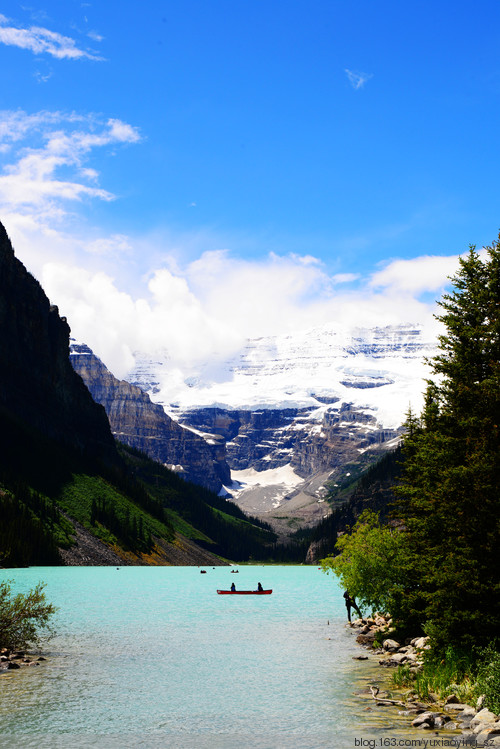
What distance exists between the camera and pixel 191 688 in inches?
1405

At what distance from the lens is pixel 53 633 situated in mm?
53688

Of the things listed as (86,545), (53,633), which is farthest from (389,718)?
(86,545)

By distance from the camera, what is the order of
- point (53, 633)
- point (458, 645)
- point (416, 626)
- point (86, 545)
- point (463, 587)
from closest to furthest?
point (463, 587), point (458, 645), point (416, 626), point (53, 633), point (86, 545)

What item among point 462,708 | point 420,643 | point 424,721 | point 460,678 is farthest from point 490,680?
point 420,643

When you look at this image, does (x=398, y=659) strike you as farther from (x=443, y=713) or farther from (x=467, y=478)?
(x=467, y=478)

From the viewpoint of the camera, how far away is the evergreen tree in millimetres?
29328

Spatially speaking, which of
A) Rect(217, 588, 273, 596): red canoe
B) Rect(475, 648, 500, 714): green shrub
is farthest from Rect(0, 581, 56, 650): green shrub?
Rect(217, 588, 273, 596): red canoe

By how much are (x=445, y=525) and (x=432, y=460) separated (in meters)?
3.28

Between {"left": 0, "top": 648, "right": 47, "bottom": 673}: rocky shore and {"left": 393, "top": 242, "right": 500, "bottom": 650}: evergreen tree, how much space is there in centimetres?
2421

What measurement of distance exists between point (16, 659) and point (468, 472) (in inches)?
1189

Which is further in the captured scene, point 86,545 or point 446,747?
point 86,545

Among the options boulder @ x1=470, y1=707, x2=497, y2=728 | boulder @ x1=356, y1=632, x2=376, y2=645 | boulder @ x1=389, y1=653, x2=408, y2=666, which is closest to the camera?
boulder @ x1=470, y1=707, x2=497, y2=728

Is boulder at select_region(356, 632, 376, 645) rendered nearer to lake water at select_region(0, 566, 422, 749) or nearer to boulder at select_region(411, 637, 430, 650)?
lake water at select_region(0, 566, 422, 749)

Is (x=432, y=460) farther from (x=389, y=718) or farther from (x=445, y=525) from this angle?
(x=389, y=718)
